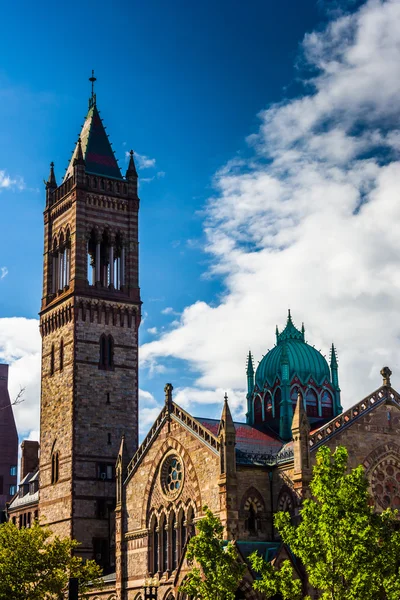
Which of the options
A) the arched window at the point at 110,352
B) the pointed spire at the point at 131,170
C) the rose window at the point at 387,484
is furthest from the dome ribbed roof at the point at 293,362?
the pointed spire at the point at 131,170

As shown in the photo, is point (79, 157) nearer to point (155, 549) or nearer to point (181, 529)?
point (155, 549)

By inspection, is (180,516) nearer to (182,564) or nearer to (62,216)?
(182,564)

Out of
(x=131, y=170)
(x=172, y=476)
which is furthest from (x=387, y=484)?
(x=131, y=170)

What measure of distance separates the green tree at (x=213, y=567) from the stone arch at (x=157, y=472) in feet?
40.1

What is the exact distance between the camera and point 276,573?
1953 inches

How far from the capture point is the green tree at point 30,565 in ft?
210

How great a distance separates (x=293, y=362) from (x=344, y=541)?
119 feet

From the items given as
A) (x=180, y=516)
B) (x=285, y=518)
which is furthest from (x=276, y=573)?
(x=180, y=516)

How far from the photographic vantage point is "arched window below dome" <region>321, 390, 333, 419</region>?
266 feet

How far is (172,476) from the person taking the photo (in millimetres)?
71750

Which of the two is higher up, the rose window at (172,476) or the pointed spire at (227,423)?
the pointed spire at (227,423)

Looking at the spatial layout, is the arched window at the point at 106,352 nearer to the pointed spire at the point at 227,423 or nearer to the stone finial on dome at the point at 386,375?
the pointed spire at the point at 227,423

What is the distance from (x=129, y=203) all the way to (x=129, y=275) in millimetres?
6965

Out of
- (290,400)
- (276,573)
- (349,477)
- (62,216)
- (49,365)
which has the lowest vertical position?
(276,573)
